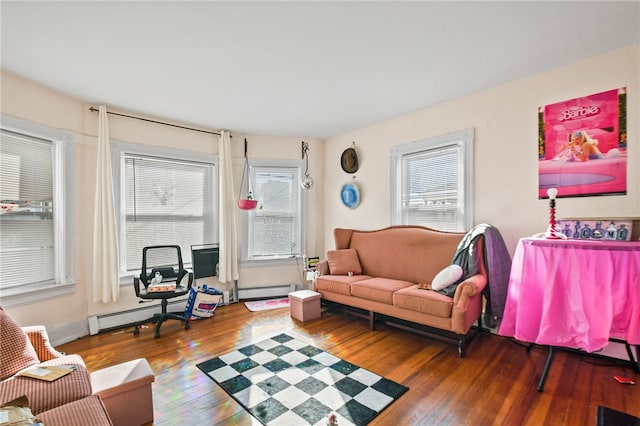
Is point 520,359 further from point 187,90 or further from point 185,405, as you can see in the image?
point 187,90

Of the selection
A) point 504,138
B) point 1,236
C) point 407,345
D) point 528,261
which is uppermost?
point 504,138

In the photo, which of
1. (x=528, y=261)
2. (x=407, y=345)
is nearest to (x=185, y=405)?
(x=407, y=345)

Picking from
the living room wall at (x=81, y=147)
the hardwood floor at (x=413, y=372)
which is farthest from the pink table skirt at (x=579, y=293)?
the living room wall at (x=81, y=147)

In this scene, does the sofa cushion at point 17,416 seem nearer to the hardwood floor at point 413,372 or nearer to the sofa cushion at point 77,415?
the sofa cushion at point 77,415

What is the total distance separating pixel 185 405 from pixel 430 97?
3703mm

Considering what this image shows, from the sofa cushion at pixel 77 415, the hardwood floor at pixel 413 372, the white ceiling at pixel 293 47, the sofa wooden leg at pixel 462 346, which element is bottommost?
the hardwood floor at pixel 413 372

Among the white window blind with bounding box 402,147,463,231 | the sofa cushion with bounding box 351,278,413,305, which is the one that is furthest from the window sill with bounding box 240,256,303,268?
the white window blind with bounding box 402,147,463,231

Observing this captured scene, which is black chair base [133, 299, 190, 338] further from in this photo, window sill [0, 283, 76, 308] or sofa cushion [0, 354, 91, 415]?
sofa cushion [0, 354, 91, 415]

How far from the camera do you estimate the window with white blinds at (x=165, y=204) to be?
3789 mm

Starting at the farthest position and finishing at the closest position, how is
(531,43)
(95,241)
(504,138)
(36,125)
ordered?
(95,241) < (504,138) < (36,125) < (531,43)

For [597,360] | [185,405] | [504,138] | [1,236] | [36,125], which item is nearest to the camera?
[185,405]

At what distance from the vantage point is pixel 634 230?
217 centimetres

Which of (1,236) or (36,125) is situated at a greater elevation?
(36,125)

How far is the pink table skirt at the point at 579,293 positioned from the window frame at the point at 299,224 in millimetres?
3256
